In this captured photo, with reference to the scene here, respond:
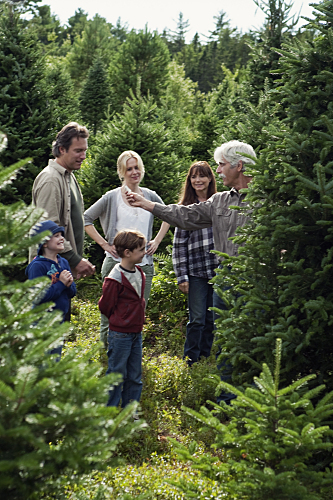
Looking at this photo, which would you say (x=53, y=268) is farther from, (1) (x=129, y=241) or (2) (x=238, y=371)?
(2) (x=238, y=371)

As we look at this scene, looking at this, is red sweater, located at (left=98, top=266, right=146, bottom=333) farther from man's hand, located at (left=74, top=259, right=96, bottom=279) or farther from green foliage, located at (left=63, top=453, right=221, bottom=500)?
green foliage, located at (left=63, top=453, right=221, bottom=500)

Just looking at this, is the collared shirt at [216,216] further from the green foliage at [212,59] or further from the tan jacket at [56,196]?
the green foliage at [212,59]

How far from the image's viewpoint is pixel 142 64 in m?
25.4

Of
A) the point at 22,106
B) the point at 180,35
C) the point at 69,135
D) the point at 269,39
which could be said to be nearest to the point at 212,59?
the point at 180,35

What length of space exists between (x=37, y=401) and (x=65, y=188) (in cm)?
279

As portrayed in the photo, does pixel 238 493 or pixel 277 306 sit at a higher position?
pixel 277 306

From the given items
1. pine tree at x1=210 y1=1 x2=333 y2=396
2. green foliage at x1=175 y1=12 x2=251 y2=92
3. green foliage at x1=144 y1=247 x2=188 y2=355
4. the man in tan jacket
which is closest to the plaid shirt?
the man in tan jacket

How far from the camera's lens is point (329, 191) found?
279cm

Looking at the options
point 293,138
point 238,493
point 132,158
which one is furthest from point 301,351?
point 132,158

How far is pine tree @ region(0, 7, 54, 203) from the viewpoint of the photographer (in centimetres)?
731

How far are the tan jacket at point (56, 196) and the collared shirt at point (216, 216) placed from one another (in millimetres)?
824

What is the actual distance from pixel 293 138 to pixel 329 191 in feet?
1.46

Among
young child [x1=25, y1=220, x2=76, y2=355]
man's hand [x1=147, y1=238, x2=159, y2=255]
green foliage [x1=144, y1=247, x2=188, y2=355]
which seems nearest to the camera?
young child [x1=25, y1=220, x2=76, y2=355]

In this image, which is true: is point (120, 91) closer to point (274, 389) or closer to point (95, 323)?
point (95, 323)
